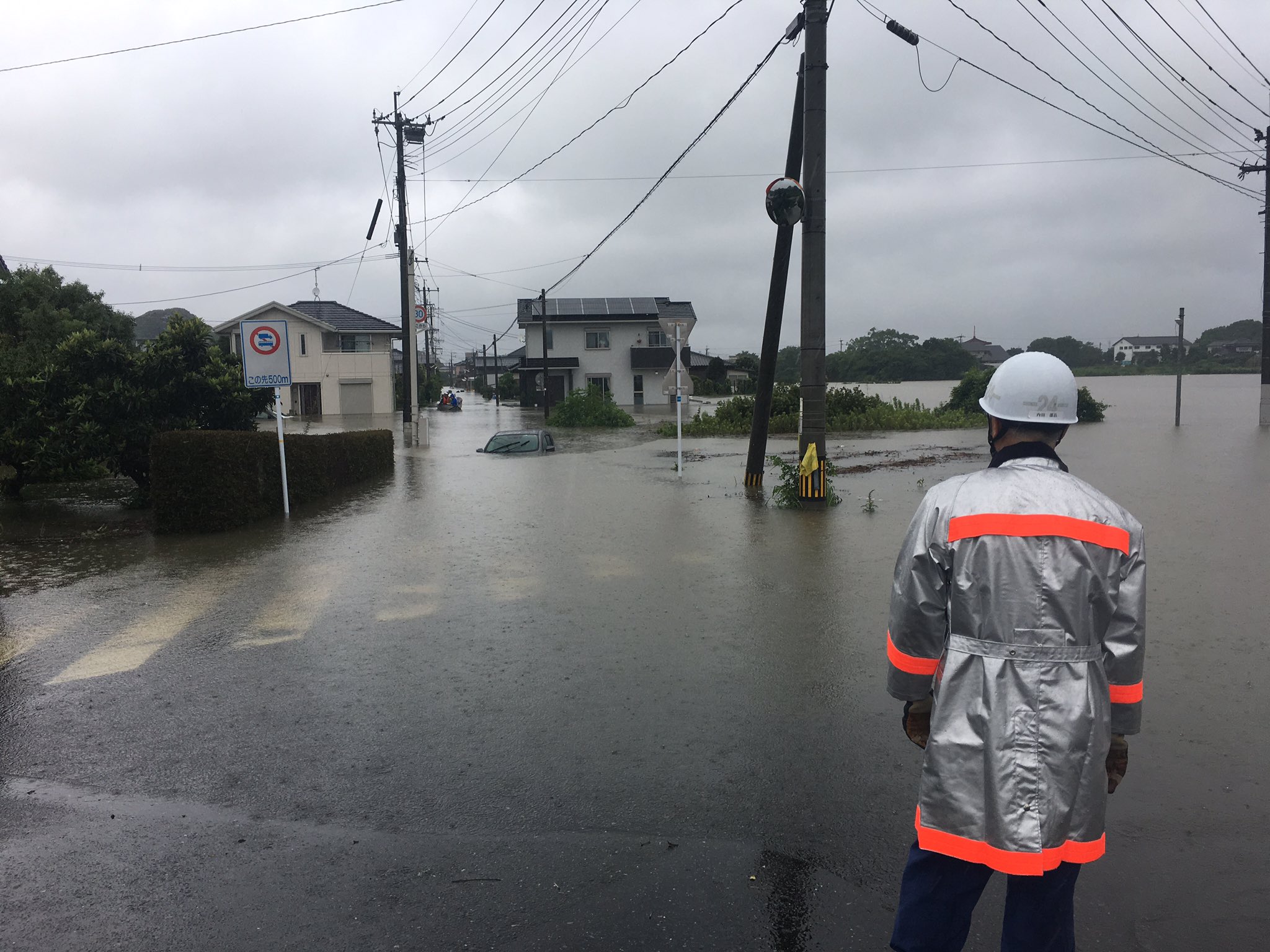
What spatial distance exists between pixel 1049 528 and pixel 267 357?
12646 millimetres

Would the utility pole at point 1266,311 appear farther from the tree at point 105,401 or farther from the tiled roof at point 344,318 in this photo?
the tiled roof at point 344,318

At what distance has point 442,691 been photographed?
5664 millimetres

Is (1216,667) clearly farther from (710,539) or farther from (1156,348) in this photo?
(1156,348)

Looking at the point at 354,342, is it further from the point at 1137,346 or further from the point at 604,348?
the point at 1137,346

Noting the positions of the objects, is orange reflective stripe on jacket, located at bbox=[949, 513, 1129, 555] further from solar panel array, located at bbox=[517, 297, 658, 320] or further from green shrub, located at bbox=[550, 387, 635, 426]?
solar panel array, located at bbox=[517, 297, 658, 320]

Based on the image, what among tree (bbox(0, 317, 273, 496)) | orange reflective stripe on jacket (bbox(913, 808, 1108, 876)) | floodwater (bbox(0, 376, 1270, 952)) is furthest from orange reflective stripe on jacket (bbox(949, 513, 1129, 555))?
tree (bbox(0, 317, 273, 496))

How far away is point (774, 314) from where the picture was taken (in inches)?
574

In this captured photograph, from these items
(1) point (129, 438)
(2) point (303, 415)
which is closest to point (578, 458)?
(1) point (129, 438)

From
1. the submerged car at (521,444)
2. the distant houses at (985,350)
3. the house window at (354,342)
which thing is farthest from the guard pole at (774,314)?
the distant houses at (985,350)

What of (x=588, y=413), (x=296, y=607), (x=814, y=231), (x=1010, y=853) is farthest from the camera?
(x=588, y=413)

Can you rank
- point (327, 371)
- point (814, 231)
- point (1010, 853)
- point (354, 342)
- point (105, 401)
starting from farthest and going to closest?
point (354, 342) < point (327, 371) < point (105, 401) < point (814, 231) < point (1010, 853)

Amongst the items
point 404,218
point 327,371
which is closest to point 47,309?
point 404,218

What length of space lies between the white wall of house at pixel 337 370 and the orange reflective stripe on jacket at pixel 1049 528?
54384 millimetres

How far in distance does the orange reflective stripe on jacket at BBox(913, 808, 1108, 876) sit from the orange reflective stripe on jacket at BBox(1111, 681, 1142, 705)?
351 mm
